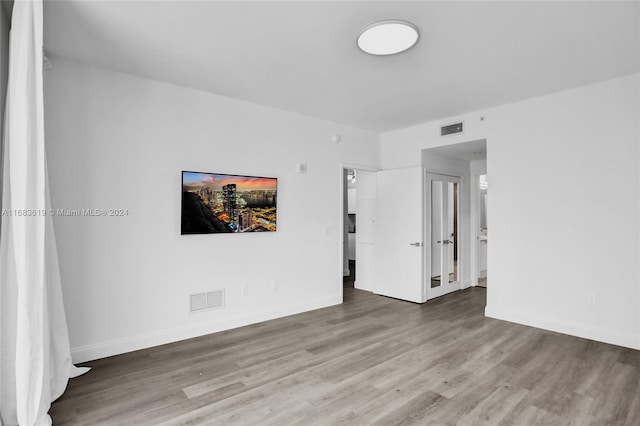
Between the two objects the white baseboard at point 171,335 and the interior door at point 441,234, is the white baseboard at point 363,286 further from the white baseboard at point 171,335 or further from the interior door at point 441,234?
the white baseboard at point 171,335

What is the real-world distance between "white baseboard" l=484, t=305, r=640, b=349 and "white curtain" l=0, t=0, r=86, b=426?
4.76m

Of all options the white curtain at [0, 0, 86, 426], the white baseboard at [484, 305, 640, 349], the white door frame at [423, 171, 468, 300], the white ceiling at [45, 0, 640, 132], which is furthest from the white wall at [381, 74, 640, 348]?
the white curtain at [0, 0, 86, 426]

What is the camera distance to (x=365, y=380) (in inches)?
110

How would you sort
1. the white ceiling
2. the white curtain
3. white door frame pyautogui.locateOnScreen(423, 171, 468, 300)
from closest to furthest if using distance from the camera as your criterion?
1. the white curtain
2. the white ceiling
3. white door frame pyautogui.locateOnScreen(423, 171, 468, 300)

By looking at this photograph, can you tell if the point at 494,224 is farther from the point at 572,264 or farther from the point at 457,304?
the point at 457,304

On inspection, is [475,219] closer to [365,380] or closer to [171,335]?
[365,380]

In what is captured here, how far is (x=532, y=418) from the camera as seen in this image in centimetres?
227

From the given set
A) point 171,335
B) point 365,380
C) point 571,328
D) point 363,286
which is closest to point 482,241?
point 363,286

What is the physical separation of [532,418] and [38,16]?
4.23 meters

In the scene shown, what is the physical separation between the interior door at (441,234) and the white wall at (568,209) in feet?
3.57

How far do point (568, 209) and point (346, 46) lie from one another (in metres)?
3.18

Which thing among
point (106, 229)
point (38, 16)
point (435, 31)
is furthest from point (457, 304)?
point (38, 16)

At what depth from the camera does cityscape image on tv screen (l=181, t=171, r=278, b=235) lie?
375 cm

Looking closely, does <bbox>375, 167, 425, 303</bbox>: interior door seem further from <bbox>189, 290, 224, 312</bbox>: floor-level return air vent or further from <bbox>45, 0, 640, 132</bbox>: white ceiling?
<bbox>189, 290, 224, 312</bbox>: floor-level return air vent
